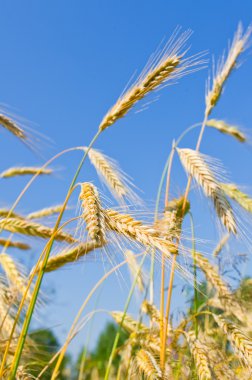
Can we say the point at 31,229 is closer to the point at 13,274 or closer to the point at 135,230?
the point at 13,274

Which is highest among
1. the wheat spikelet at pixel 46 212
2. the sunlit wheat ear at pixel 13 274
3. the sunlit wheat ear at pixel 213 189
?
the wheat spikelet at pixel 46 212

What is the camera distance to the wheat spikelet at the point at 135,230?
162 cm

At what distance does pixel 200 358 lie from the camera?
2.25 meters

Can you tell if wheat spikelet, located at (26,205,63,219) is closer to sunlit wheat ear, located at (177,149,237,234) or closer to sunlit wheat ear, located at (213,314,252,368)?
sunlit wheat ear, located at (177,149,237,234)

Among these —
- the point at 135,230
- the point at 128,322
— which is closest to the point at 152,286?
the point at 128,322

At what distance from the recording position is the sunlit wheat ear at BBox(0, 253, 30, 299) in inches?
102

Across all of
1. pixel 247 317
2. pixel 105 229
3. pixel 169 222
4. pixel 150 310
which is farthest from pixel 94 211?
pixel 247 317

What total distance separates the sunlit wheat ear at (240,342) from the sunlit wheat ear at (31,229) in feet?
2.66

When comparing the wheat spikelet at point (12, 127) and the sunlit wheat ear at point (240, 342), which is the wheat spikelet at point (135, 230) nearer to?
the sunlit wheat ear at point (240, 342)

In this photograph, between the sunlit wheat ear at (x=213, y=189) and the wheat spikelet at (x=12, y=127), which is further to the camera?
the wheat spikelet at (x=12, y=127)

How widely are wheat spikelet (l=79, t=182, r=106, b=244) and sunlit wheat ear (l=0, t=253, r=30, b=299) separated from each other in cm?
93

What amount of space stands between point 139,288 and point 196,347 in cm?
118

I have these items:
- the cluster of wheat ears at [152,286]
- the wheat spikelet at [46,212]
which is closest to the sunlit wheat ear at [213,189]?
the cluster of wheat ears at [152,286]

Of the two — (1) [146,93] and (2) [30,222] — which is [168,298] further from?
(1) [146,93]
